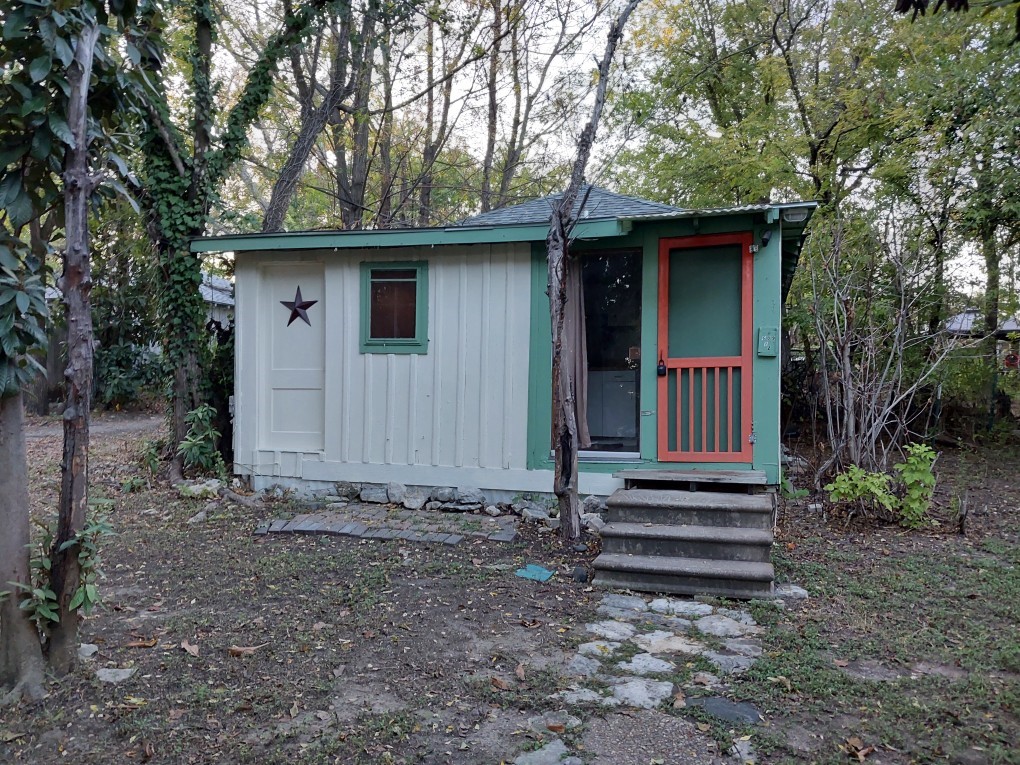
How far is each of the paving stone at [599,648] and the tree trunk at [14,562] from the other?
2221 mm

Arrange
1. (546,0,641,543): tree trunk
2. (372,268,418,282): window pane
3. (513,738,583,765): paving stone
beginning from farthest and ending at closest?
(372,268,418,282): window pane, (546,0,641,543): tree trunk, (513,738,583,765): paving stone

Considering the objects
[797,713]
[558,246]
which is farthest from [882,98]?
[797,713]

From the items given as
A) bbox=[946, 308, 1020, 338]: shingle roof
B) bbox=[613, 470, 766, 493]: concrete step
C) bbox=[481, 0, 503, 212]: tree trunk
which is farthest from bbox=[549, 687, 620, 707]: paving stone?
bbox=[481, 0, 503, 212]: tree trunk

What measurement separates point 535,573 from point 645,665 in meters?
1.40

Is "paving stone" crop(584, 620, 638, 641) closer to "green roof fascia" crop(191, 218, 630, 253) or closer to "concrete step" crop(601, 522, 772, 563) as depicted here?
"concrete step" crop(601, 522, 772, 563)

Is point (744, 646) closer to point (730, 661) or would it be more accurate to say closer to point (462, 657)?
point (730, 661)

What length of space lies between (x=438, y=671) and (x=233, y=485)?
14.5 feet

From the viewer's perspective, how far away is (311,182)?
14859 mm

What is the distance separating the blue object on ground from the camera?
14.1 ft

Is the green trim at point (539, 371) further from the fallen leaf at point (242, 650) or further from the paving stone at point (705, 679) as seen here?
the fallen leaf at point (242, 650)

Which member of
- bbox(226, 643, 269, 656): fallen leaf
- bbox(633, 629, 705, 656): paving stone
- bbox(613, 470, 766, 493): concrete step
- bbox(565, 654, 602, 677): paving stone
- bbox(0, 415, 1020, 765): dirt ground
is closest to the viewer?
bbox(0, 415, 1020, 765): dirt ground

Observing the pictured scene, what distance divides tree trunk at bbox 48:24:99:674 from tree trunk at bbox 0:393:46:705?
109 mm

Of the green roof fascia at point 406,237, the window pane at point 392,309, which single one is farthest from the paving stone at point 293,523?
the green roof fascia at point 406,237

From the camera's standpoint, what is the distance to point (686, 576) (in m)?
4.05
